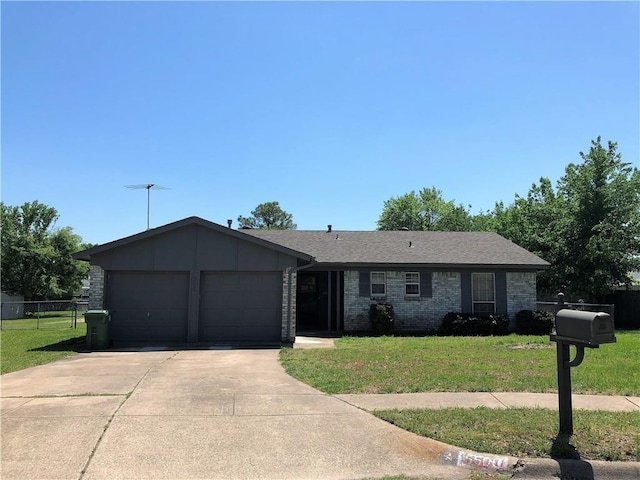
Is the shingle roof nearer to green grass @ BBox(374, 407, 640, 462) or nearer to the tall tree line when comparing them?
the tall tree line

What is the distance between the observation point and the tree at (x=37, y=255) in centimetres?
4075

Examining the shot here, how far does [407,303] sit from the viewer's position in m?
20.1

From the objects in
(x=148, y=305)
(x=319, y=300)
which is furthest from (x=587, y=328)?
(x=319, y=300)

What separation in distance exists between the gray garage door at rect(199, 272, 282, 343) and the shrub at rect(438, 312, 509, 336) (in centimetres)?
743

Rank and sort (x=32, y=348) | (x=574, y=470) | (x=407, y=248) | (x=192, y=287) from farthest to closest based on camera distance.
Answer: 1. (x=407, y=248)
2. (x=192, y=287)
3. (x=32, y=348)
4. (x=574, y=470)

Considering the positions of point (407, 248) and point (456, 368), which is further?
point (407, 248)

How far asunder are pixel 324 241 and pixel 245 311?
8.00 metres

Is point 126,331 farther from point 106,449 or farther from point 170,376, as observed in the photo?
point 106,449

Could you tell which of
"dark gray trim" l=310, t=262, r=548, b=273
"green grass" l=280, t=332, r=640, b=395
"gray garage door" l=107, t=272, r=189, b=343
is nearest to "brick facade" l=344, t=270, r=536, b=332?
"dark gray trim" l=310, t=262, r=548, b=273

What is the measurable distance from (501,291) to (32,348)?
16.8 meters

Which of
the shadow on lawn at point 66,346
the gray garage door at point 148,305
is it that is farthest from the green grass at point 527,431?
the shadow on lawn at point 66,346

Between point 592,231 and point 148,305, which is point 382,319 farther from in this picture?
point 592,231

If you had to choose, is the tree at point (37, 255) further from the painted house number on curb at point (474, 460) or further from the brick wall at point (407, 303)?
the painted house number on curb at point (474, 460)

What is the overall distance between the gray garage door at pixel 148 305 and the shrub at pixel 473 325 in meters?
9.95
